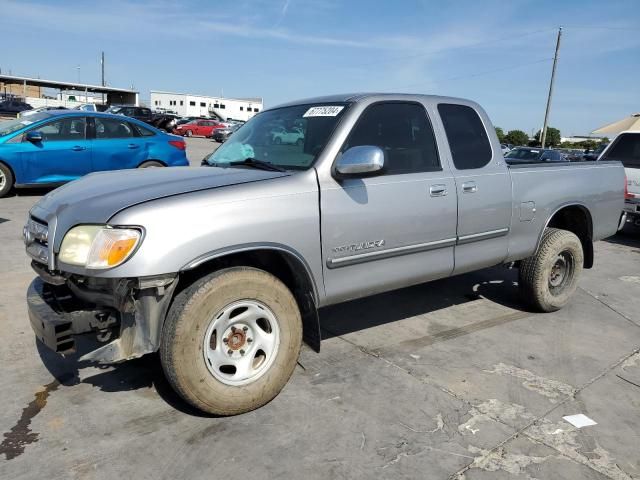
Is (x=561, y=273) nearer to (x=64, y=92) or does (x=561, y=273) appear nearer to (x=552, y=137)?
(x=552, y=137)

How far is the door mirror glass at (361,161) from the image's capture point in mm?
3154

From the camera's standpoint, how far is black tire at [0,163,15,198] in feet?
29.3

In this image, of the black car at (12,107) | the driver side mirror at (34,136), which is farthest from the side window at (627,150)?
the black car at (12,107)

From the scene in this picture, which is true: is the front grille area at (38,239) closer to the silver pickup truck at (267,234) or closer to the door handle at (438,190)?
the silver pickup truck at (267,234)

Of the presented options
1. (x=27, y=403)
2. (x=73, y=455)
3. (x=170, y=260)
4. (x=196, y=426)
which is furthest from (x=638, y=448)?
(x=27, y=403)

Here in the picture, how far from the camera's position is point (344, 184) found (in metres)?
3.32

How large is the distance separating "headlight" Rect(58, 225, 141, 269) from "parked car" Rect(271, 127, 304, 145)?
1477 millimetres

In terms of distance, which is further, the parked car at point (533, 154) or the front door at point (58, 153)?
the parked car at point (533, 154)

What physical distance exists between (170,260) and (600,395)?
9.50 feet

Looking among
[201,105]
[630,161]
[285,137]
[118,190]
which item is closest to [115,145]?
[285,137]

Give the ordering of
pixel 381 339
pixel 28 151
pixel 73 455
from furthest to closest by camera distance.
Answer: pixel 28 151, pixel 381 339, pixel 73 455

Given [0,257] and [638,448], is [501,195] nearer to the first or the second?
[638,448]

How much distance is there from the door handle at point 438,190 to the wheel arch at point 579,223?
1.86 meters

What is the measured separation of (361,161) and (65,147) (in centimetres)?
764
